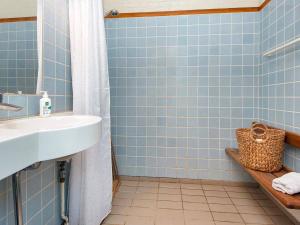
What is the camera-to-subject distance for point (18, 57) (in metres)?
1.16

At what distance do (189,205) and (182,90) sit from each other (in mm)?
1145

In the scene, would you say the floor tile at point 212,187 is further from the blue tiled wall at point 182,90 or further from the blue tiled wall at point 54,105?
the blue tiled wall at point 54,105

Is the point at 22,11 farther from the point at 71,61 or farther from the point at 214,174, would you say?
the point at 214,174

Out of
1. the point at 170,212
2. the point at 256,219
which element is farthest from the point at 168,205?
the point at 256,219

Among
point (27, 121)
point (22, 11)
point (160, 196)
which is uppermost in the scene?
point (22, 11)

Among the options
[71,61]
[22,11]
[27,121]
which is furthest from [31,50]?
[27,121]

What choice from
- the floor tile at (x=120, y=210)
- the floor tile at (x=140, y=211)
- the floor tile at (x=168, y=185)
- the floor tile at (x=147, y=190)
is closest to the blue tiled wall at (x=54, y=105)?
the floor tile at (x=120, y=210)

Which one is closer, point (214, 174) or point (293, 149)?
point (293, 149)

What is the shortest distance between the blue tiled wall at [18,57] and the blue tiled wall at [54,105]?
0.22ft

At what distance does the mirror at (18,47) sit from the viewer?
3.54ft

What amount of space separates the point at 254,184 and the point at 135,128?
1.40m

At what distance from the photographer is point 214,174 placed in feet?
7.61

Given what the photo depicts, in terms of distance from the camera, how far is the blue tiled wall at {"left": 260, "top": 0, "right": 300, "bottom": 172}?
159cm

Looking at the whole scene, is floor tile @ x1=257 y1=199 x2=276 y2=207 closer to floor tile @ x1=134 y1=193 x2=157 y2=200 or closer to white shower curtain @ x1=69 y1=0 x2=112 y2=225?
floor tile @ x1=134 y1=193 x2=157 y2=200
